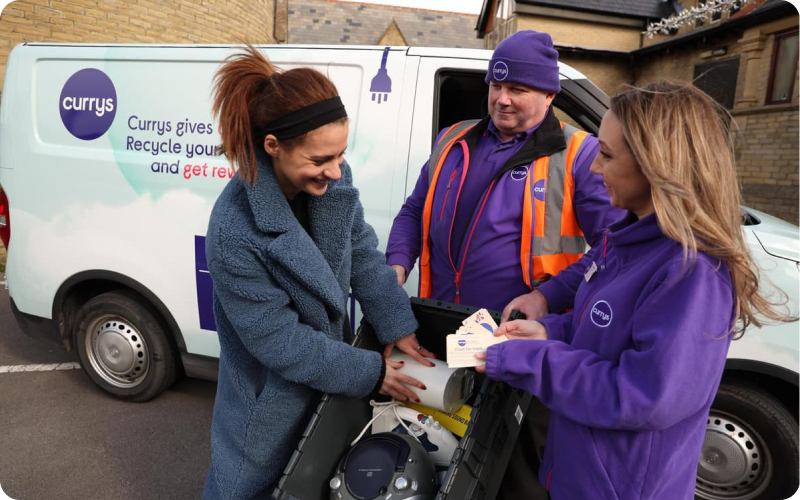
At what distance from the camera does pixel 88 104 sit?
10.8ft

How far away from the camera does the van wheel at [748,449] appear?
2.43 m

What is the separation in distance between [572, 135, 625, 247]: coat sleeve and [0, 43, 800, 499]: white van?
82 centimetres

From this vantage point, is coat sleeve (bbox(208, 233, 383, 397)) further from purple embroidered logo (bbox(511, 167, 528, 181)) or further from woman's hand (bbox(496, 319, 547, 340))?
purple embroidered logo (bbox(511, 167, 528, 181))

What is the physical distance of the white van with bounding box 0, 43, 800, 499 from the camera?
2492 millimetres

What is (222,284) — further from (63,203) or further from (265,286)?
(63,203)

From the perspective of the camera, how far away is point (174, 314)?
127 inches

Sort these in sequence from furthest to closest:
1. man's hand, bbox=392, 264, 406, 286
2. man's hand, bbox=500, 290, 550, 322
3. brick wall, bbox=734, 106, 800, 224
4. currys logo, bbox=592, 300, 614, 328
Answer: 1. brick wall, bbox=734, 106, 800, 224
2. man's hand, bbox=392, 264, 406, 286
3. man's hand, bbox=500, 290, 550, 322
4. currys logo, bbox=592, 300, 614, 328

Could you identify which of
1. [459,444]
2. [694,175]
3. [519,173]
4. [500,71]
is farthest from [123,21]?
[694,175]

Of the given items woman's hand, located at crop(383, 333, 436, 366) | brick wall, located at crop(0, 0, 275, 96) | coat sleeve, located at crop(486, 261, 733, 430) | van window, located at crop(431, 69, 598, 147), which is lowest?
woman's hand, located at crop(383, 333, 436, 366)

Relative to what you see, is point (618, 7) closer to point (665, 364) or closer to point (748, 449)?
point (748, 449)

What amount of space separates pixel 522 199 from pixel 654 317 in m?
0.93

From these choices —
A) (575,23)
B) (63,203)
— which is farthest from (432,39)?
(63,203)

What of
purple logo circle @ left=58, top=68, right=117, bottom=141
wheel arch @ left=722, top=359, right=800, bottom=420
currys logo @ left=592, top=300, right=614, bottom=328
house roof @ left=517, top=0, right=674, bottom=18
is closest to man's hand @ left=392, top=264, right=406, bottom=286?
currys logo @ left=592, top=300, right=614, bottom=328

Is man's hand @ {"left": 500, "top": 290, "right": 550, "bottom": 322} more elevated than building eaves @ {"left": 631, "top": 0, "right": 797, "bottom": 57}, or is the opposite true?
building eaves @ {"left": 631, "top": 0, "right": 797, "bottom": 57}
